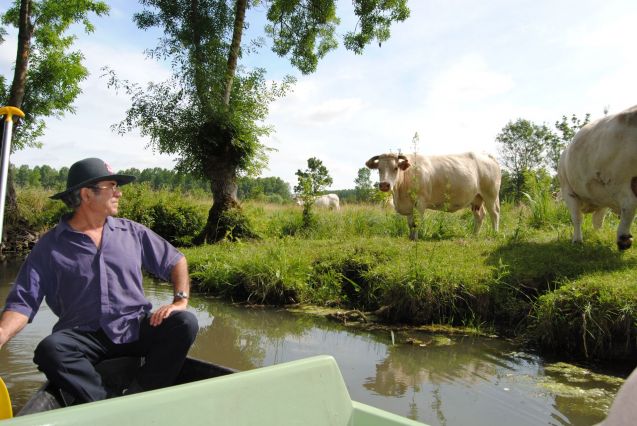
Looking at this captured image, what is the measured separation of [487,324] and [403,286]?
0.99 meters

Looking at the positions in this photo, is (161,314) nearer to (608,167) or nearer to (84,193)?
(84,193)

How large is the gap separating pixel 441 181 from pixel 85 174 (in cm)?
938

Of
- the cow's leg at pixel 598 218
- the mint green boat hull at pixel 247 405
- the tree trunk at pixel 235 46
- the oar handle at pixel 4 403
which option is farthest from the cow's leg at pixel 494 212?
the oar handle at pixel 4 403

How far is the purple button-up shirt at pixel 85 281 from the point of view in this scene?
9.80 feet

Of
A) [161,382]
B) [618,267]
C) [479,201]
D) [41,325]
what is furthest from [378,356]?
[479,201]

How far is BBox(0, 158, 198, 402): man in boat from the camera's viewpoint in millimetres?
2885

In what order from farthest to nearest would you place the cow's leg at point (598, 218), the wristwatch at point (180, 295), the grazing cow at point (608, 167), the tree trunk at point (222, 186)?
the tree trunk at point (222, 186), the cow's leg at point (598, 218), the grazing cow at point (608, 167), the wristwatch at point (180, 295)

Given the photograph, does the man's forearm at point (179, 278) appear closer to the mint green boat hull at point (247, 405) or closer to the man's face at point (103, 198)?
the man's face at point (103, 198)

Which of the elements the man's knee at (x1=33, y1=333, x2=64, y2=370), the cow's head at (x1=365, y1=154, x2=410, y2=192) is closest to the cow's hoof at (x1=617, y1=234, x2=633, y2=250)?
the cow's head at (x1=365, y1=154, x2=410, y2=192)

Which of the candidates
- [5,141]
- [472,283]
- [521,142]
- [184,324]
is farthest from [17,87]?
[521,142]

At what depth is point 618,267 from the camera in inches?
239

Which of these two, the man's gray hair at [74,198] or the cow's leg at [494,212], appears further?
the cow's leg at [494,212]

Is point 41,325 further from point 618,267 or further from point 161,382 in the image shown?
point 618,267

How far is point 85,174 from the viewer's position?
10.3 ft
